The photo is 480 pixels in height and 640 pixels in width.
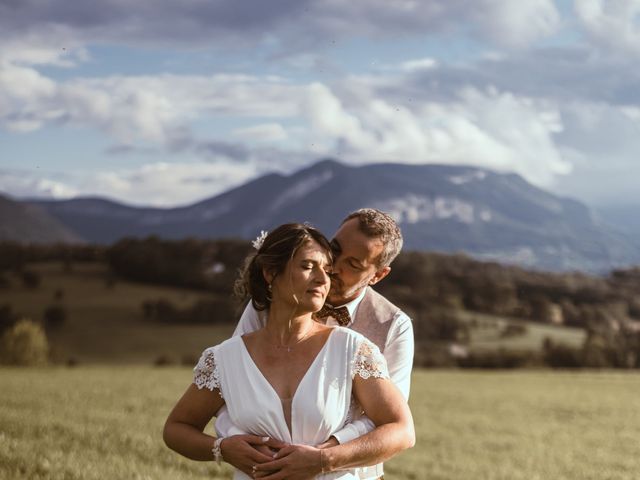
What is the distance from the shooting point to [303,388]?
4758 millimetres

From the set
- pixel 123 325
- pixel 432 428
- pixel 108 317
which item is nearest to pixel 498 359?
pixel 123 325

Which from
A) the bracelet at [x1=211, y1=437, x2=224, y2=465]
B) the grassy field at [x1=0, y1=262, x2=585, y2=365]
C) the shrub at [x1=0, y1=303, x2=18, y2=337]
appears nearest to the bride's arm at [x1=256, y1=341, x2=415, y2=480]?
the bracelet at [x1=211, y1=437, x2=224, y2=465]

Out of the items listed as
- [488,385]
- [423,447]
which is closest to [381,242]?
[423,447]

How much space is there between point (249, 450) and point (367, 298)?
50.9 inches

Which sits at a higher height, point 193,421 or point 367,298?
point 367,298

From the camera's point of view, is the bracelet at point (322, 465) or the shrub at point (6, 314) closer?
the bracelet at point (322, 465)

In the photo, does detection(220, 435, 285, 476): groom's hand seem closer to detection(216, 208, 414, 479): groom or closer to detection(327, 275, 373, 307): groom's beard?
detection(216, 208, 414, 479): groom

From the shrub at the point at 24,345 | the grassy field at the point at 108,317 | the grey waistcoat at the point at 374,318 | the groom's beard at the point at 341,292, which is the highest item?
the groom's beard at the point at 341,292

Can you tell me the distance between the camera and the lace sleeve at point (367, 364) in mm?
4821

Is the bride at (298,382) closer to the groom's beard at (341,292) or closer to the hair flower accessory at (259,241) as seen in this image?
the hair flower accessory at (259,241)

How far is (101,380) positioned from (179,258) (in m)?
53.1

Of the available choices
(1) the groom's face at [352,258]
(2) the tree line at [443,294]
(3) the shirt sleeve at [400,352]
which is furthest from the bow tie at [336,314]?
(2) the tree line at [443,294]

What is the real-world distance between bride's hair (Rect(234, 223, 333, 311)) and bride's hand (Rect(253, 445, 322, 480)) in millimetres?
839

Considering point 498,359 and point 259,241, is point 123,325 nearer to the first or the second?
point 498,359
